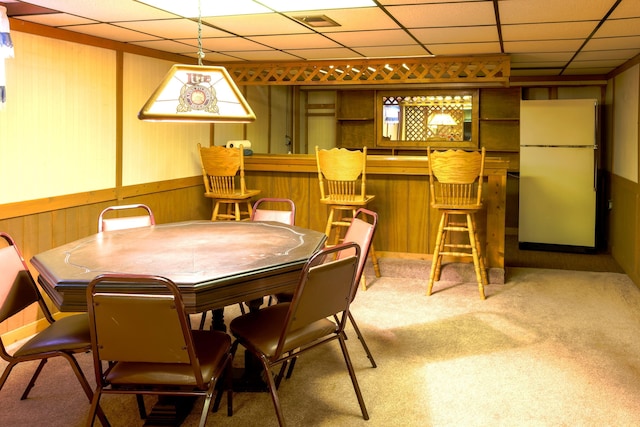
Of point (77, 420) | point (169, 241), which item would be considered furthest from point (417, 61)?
point (77, 420)

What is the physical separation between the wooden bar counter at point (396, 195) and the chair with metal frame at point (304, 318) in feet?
9.25

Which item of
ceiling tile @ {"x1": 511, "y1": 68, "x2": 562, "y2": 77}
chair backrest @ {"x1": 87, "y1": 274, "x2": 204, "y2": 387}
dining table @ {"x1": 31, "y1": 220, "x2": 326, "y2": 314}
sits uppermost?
ceiling tile @ {"x1": 511, "y1": 68, "x2": 562, "y2": 77}

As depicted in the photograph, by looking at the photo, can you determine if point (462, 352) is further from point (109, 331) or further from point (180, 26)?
point (180, 26)

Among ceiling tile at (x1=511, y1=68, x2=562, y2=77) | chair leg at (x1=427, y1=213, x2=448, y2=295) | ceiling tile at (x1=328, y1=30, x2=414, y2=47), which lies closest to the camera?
ceiling tile at (x1=328, y1=30, x2=414, y2=47)

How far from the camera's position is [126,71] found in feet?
16.3

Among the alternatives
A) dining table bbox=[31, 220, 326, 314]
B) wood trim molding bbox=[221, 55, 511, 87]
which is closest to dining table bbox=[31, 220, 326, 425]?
dining table bbox=[31, 220, 326, 314]

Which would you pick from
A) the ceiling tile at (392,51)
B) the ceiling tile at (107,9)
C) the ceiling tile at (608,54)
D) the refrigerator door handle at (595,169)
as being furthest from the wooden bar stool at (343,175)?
the refrigerator door handle at (595,169)

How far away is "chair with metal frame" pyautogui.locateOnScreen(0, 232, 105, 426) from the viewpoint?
2496mm

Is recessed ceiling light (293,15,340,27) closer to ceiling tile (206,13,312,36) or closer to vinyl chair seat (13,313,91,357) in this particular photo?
ceiling tile (206,13,312,36)

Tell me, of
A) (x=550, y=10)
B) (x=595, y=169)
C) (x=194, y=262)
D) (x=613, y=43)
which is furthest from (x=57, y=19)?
(x=595, y=169)

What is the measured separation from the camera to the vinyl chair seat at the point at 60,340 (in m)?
2.53

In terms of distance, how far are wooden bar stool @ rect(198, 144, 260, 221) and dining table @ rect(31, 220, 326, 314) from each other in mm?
2004

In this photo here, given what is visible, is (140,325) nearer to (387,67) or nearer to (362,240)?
(362,240)

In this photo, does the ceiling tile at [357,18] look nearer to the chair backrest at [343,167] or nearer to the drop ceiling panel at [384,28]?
the drop ceiling panel at [384,28]
